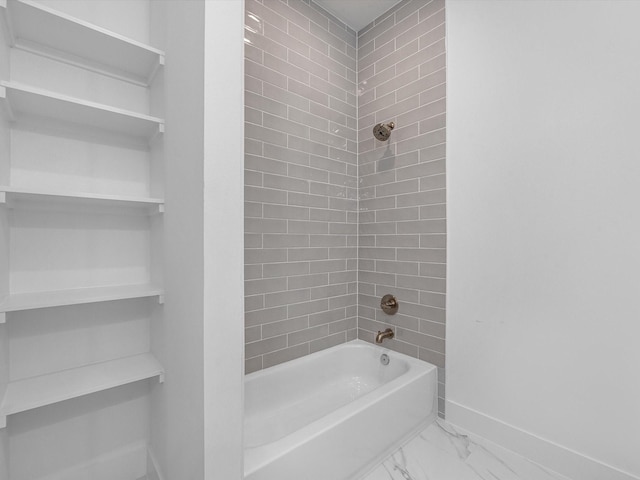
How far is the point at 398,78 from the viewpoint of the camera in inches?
82.4

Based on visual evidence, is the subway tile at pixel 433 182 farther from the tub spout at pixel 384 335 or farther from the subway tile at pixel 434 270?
the tub spout at pixel 384 335

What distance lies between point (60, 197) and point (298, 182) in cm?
122

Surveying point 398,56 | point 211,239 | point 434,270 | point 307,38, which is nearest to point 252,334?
point 211,239

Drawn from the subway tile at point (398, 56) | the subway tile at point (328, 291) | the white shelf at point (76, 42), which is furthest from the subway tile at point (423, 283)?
the white shelf at point (76, 42)

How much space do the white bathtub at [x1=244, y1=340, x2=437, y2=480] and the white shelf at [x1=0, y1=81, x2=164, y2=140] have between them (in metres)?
1.39

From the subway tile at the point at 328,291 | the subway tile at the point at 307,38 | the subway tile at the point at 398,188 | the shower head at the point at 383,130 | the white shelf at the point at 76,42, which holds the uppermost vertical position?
the subway tile at the point at 307,38

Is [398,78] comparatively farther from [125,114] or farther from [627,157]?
[125,114]

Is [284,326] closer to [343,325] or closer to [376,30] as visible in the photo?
[343,325]

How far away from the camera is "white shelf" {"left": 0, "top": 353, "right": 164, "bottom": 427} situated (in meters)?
1.05

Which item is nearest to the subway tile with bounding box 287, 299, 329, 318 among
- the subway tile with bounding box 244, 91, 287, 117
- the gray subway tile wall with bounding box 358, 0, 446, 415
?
the gray subway tile wall with bounding box 358, 0, 446, 415

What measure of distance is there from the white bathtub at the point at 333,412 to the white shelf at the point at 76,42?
5.44 feet

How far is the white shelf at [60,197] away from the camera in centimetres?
102

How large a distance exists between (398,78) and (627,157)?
1351 mm

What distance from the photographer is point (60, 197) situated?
1140 mm
